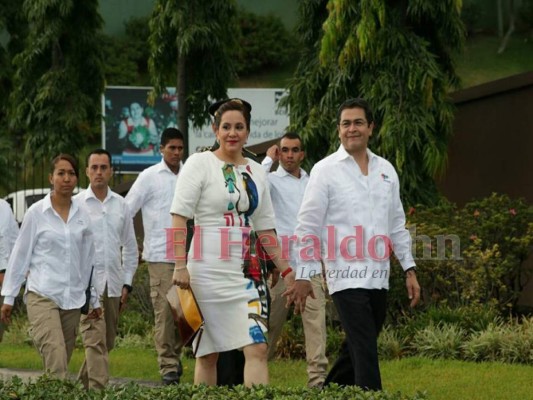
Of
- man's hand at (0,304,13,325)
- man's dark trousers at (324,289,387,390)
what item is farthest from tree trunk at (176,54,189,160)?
man's dark trousers at (324,289,387,390)

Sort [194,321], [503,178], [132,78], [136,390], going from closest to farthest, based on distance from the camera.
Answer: [136,390]
[194,321]
[503,178]
[132,78]

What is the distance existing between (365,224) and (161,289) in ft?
12.5

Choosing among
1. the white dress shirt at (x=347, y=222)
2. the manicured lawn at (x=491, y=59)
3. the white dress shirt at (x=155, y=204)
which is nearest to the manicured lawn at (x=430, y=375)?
the white dress shirt at (x=155, y=204)

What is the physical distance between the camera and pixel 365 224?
8055 mm

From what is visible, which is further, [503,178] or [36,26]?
[36,26]

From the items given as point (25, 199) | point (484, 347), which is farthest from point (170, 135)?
point (25, 199)

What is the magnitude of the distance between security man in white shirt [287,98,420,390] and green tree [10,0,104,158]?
13674 mm

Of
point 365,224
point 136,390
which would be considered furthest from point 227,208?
point 136,390

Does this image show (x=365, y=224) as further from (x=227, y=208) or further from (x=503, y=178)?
(x=503, y=178)

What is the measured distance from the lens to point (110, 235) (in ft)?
34.9

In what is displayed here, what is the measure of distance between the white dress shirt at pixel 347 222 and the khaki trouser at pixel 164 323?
337cm

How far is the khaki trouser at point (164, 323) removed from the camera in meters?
11.3

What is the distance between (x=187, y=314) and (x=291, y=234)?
3310 mm

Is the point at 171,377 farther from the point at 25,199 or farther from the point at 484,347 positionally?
the point at 25,199
